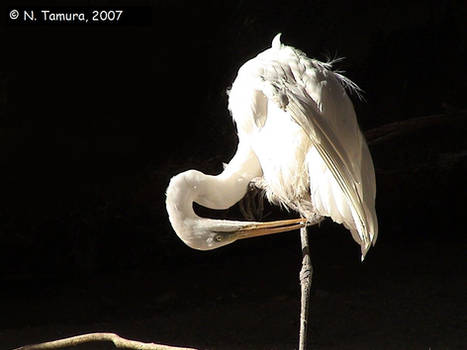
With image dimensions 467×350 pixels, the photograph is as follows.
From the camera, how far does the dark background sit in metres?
4.85

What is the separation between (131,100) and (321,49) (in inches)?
60.7

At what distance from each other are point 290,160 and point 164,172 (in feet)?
7.26

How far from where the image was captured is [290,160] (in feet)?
9.61

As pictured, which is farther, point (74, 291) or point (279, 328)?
point (74, 291)

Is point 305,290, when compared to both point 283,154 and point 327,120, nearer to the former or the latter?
point 283,154

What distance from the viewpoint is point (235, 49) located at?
17.1 ft

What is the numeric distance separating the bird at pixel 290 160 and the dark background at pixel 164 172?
1.62 m

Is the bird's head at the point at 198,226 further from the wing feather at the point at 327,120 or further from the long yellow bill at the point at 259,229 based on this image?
the wing feather at the point at 327,120

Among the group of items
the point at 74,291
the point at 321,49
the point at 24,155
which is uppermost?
the point at 321,49

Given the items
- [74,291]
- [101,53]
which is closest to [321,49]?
[101,53]

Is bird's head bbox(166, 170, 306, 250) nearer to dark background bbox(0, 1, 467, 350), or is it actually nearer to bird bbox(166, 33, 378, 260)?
bird bbox(166, 33, 378, 260)

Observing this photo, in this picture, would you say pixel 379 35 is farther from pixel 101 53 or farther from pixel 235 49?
pixel 101 53

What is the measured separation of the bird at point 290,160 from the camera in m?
2.61

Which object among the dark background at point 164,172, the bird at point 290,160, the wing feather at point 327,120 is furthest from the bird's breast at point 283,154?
the dark background at point 164,172
